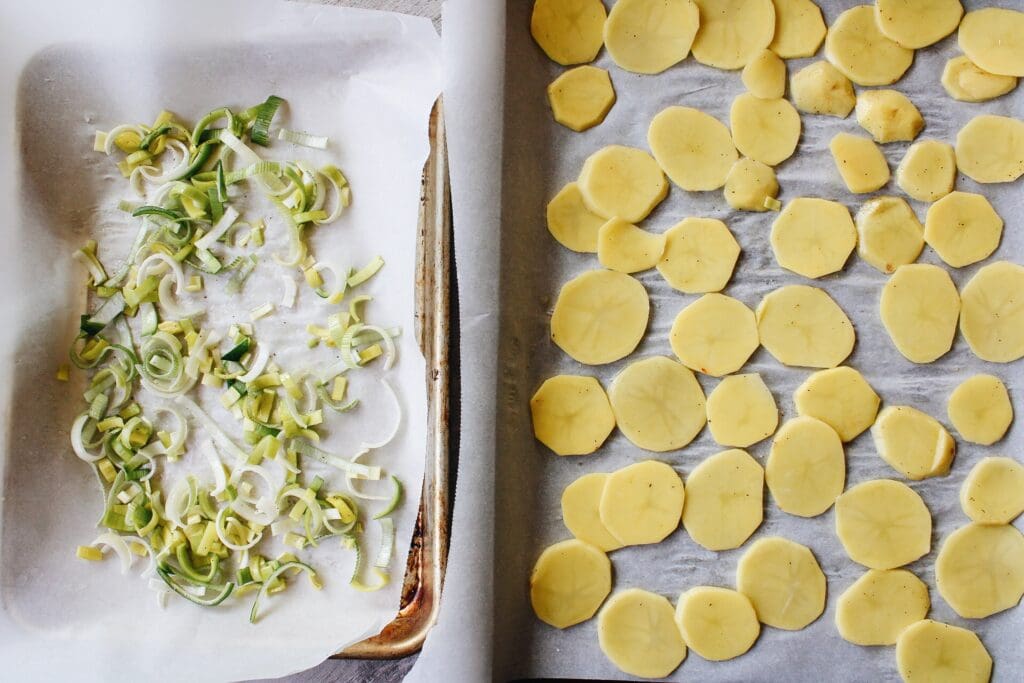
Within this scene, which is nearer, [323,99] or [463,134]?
[463,134]

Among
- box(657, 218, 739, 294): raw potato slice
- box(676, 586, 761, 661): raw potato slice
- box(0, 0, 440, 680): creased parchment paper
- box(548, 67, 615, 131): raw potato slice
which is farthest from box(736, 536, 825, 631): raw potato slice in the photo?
box(548, 67, 615, 131): raw potato slice

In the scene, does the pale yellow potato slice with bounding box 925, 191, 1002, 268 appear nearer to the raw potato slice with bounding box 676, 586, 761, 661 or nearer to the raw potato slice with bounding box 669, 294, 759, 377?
the raw potato slice with bounding box 669, 294, 759, 377

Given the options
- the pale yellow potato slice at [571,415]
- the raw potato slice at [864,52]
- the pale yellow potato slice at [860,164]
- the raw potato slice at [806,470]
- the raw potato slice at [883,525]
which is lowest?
the raw potato slice at [883,525]

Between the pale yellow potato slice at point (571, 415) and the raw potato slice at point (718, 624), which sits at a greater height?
the pale yellow potato slice at point (571, 415)

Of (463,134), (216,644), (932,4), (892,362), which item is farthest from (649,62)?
(216,644)

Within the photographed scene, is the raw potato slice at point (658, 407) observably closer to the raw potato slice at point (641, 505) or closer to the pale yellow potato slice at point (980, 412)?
the raw potato slice at point (641, 505)

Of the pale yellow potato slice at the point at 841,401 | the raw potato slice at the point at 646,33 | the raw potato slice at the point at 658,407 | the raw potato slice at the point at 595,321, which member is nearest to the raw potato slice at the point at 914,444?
the pale yellow potato slice at the point at 841,401

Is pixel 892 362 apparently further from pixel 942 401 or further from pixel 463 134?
pixel 463 134
